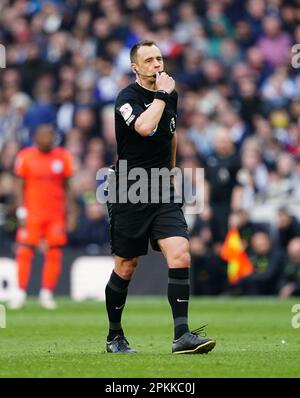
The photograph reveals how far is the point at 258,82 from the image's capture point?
2136 centimetres

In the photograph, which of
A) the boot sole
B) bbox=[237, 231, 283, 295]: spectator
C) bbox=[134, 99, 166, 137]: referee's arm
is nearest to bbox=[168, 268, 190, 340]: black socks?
the boot sole

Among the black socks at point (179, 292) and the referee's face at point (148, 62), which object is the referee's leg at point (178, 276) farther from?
the referee's face at point (148, 62)

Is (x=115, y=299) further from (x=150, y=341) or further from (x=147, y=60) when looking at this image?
(x=147, y=60)

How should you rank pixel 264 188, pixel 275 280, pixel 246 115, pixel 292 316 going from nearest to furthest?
pixel 292 316 < pixel 275 280 < pixel 264 188 < pixel 246 115

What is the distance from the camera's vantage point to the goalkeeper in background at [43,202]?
15.8 meters

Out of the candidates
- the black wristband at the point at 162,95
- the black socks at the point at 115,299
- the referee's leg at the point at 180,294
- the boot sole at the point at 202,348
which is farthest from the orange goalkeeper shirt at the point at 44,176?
the boot sole at the point at 202,348

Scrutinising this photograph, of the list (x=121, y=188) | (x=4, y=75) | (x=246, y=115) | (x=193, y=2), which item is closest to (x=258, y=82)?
(x=246, y=115)

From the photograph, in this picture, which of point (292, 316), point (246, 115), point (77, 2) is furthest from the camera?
point (77, 2)

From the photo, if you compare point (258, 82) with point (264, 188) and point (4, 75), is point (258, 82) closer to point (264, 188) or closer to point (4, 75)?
point (264, 188)

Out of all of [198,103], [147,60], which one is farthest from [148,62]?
[198,103]

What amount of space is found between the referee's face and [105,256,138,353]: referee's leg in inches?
55.0

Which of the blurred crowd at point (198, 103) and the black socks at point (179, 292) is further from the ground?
the blurred crowd at point (198, 103)

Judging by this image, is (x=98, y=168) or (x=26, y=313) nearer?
(x=26, y=313)
